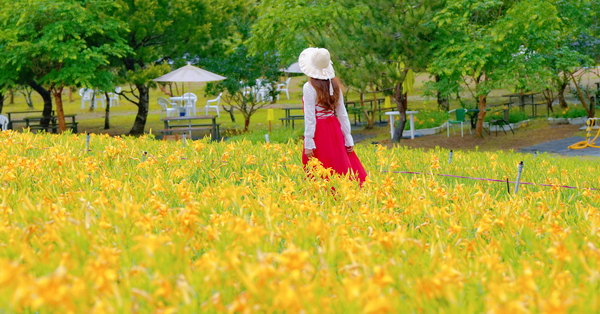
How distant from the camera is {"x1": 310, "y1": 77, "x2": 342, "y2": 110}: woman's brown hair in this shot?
655 centimetres

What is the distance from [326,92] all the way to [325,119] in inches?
11.5

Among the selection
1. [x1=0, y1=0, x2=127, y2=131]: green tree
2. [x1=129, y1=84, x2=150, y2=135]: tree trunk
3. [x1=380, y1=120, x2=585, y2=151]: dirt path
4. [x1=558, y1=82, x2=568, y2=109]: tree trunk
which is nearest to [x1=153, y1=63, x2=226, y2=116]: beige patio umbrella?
[x1=129, y1=84, x2=150, y2=135]: tree trunk

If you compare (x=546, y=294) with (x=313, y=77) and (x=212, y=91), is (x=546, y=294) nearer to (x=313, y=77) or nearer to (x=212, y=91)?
(x=313, y=77)

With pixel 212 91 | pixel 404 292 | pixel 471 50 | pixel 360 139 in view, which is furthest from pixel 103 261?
pixel 212 91

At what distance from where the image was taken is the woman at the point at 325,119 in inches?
256

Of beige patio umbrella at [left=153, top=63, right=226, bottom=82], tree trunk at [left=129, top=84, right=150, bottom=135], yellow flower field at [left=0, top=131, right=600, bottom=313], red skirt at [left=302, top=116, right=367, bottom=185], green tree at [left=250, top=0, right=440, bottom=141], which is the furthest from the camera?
tree trunk at [left=129, top=84, right=150, bottom=135]

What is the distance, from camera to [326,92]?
21.6 feet

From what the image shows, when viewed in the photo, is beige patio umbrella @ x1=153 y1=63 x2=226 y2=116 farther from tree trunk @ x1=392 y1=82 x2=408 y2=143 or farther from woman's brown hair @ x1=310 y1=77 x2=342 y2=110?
woman's brown hair @ x1=310 y1=77 x2=342 y2=110

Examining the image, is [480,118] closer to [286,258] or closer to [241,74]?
[241,74]

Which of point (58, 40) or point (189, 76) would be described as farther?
point (189, 76)

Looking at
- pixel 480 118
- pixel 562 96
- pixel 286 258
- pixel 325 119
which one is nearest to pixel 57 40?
pixel 480 118

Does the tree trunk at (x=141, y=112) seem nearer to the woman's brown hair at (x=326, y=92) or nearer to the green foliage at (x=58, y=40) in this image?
the green foliage at (x=58, y=40)

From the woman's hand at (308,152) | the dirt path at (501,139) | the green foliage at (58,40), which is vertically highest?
the green foliage at (58,40)

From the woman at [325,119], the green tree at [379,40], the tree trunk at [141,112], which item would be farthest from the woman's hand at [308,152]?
the tree trunk at [141,112]
